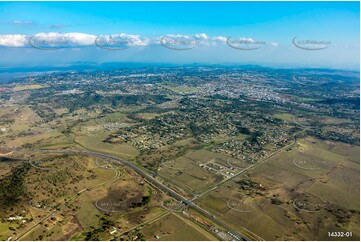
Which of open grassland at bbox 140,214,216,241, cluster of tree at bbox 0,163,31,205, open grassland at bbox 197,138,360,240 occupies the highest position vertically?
cluster of tree at bbox 0,163,31,205

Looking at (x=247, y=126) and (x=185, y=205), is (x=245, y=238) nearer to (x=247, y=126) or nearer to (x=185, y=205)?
(x=185, y=205)

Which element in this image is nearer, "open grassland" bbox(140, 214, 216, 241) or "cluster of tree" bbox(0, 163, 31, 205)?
"open grassland" bbox(140, 214, 216, 241)

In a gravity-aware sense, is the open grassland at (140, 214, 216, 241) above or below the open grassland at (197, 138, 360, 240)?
below

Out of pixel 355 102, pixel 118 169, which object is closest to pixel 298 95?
pixel 355 102

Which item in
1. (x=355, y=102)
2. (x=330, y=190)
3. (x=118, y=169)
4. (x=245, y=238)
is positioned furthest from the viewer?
(x=355, y=102)

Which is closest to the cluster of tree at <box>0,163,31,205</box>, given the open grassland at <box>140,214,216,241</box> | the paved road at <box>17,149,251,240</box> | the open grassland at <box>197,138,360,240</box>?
the paved road at <box>17,149,251,240</box>

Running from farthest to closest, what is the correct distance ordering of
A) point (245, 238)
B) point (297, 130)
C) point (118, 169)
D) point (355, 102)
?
point (355, 102), point (297, 130), point (118, 169), point (245, 238)

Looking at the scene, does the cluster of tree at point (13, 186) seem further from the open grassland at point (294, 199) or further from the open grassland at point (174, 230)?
the open grassland at point (294, 199)

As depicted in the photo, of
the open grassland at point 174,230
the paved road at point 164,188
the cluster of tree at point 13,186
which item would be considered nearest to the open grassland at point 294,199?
the paved road at point 164,188

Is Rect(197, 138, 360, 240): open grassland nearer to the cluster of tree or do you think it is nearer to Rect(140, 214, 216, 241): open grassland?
Rect(140, 214, 216, 241): open grassland

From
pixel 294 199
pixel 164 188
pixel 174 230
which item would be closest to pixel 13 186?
pixel 164 188

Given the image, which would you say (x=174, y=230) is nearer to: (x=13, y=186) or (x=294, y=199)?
(x=294, y=199)
